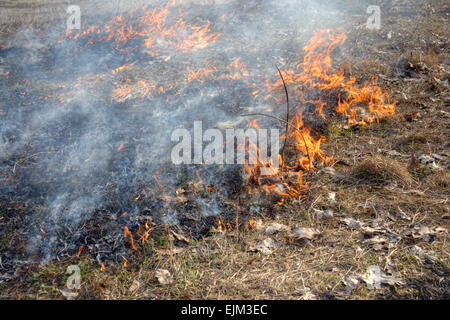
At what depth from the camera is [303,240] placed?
10.3 feet

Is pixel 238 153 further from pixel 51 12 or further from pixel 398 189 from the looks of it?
pixel 51 12

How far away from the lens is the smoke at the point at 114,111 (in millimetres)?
3516

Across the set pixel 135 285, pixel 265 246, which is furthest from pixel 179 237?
pixel 265 246

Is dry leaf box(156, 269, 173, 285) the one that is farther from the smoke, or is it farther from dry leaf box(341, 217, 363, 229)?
dry leaf box(341, 217, 363, 229)

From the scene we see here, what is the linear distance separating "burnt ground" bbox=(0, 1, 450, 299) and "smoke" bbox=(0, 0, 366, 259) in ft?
0.30

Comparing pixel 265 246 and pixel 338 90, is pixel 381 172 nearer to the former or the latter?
A: pixel 265 246

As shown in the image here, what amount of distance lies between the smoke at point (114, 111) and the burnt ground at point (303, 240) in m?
0.09

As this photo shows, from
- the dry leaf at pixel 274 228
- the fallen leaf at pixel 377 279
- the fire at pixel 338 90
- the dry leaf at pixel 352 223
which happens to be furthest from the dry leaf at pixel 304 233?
the fire at pixel 338 90

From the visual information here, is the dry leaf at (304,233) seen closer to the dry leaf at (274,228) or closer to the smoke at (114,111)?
the dry leaf at (274,228)

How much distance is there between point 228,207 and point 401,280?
1844 millimetres

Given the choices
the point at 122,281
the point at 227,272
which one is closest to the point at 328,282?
the point at 227,272

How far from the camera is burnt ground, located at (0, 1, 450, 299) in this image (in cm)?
269

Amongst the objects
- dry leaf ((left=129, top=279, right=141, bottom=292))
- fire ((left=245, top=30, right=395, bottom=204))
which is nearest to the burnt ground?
dry leaf ((left=129, top=279, right=141, bottom=292))
